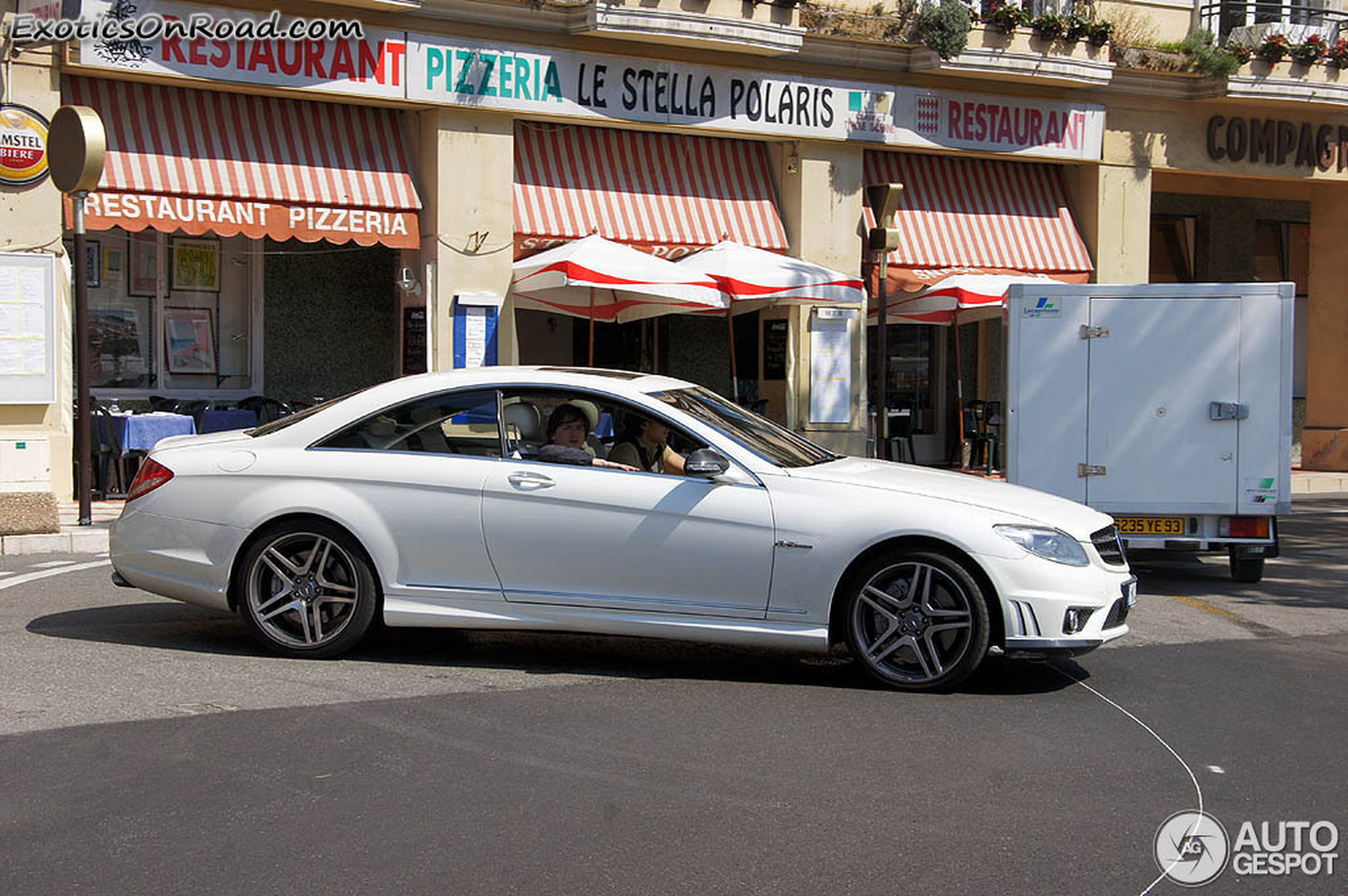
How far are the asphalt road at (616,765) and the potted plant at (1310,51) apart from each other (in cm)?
1410

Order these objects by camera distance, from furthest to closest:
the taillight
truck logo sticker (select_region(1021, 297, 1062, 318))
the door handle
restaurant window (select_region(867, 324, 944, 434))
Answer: restaurant window (select_region(867, 324, 944, 434))
truck logo sticker (select_region(1021, 297, 1062, 318))
the taillight
the door handle

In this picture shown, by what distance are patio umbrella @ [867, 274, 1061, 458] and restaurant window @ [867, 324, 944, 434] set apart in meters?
1.41

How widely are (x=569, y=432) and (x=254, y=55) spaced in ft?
31.0

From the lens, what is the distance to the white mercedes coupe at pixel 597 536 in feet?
23.1

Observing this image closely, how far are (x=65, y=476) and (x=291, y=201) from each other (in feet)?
11.8

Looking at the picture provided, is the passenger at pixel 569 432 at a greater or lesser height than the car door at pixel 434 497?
greater

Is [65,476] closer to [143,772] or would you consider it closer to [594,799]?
[143,772]

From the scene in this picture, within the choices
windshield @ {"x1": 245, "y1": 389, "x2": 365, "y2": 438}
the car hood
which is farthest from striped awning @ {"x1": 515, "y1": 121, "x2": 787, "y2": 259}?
the car hood

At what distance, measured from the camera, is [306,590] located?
24.5ft

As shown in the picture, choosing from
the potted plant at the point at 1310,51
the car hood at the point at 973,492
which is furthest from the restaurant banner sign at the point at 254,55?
the potted plant at the point at 1310,51

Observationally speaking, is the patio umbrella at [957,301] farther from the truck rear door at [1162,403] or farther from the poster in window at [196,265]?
the poster in window at [196,265]

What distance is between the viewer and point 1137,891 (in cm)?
454

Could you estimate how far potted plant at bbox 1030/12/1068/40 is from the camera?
61.9 ft

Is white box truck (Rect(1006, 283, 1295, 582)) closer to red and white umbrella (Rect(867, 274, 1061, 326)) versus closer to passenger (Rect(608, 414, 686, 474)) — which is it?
passenger (Rect(608, 414, 686, 474))
